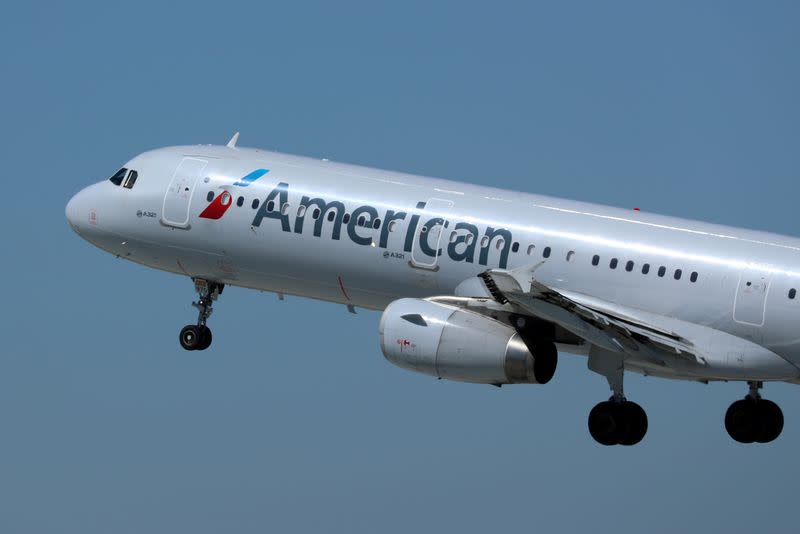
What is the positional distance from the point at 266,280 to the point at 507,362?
8070mm

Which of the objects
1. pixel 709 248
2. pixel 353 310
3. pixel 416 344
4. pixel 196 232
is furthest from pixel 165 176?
pixel 709 248

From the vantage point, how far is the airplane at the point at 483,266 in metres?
37.8

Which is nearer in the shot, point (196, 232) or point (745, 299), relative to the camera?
point (745, 299)

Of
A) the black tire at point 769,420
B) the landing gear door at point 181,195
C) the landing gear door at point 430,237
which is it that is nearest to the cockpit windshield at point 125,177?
the landing gear door at point 181,195

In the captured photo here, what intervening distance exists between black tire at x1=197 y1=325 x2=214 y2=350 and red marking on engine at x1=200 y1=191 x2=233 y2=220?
3.53 m

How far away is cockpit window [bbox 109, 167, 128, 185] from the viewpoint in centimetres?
4506

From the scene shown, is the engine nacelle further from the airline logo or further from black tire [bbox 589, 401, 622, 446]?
the airline logo

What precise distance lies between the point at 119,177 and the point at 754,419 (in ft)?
53.8

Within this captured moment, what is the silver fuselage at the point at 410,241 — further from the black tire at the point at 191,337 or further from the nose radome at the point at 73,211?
the black tire at the point at 191,337

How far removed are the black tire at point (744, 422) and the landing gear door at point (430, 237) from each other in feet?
25.1

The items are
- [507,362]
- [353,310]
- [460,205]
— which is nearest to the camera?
[507,362]

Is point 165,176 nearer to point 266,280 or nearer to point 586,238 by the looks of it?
point 266,280

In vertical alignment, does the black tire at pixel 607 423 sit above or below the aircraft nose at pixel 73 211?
below

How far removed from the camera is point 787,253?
38281 millimetres
